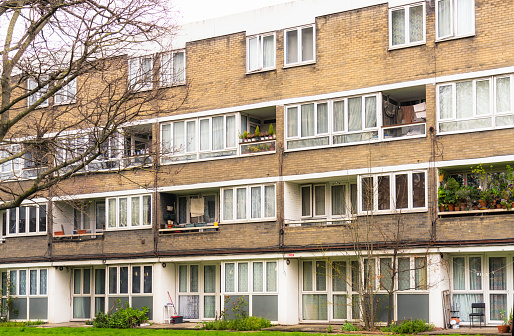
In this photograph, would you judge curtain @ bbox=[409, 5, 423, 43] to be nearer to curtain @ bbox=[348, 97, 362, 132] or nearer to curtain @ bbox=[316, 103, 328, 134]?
curtain @ bbox=[348, 97, 362, 132]

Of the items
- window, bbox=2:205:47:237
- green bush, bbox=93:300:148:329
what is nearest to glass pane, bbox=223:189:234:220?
green bush, bbox=93:300:148:329

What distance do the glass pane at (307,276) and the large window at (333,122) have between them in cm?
436

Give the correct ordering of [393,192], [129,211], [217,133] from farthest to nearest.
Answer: [129,211], [217,133], [393,192]

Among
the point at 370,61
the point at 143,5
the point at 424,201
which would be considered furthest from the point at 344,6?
the point at 143,5

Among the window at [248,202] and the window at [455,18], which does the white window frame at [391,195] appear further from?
the window at [455,18]

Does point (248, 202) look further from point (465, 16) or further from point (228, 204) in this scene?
point (465, 16)

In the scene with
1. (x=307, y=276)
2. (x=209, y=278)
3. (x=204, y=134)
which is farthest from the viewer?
(x=209, y=278)

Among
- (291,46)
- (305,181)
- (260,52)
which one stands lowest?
(305,181)

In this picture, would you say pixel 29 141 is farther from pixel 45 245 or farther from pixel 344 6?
pixel 45 245

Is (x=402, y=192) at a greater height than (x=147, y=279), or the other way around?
(x=402, y=192)

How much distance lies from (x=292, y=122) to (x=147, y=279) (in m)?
8.86

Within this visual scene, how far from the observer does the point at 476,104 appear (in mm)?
24531

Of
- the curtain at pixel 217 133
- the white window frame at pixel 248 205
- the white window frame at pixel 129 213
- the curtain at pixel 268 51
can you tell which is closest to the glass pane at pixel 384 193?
the white window frame at pixel 248 205

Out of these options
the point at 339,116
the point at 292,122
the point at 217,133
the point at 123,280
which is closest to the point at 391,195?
the point at 339,116
